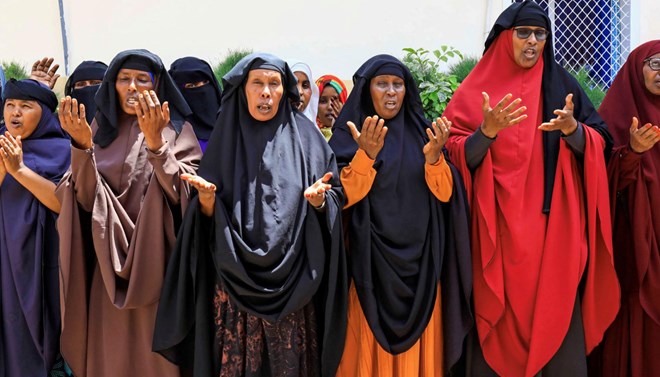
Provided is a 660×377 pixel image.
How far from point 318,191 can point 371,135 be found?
1.17 ft

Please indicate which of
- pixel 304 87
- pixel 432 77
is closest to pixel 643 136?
pixel 304 87

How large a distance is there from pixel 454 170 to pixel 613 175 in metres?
0.84

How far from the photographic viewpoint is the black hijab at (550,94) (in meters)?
3.52

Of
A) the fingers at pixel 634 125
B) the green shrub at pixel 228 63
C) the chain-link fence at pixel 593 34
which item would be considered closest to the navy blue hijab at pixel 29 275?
the green shrub at pixel 228 63

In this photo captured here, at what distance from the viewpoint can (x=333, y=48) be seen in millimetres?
6086

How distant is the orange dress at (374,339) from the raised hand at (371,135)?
→ 0.04 metres

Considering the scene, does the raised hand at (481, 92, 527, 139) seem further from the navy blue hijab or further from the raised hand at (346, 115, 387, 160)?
the navy blue hijab

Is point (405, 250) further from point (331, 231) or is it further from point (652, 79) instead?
point (652, 79)

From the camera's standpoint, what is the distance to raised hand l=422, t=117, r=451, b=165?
3.22 meters

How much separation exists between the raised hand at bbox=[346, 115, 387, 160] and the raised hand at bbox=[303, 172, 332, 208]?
0.21 meters

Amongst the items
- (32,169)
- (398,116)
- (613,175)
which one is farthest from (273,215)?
(613,175)

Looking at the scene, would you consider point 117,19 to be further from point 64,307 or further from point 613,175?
point 613,175

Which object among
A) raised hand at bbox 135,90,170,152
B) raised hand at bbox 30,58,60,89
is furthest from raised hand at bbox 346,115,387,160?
raised hand at bbox 30,58,60,89

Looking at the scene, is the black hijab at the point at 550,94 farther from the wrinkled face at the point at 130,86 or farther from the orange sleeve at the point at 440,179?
the wrinkled face at the point at 130,86
